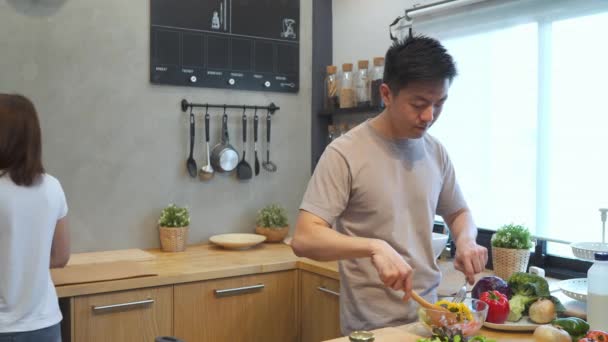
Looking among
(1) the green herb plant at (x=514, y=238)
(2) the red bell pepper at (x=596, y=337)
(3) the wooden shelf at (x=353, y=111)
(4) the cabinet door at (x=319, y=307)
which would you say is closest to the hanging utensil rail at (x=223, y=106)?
(3) the wooden shelf at (x=353, y=111)

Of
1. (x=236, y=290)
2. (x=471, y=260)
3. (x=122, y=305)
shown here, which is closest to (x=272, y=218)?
(x=236, y=290)

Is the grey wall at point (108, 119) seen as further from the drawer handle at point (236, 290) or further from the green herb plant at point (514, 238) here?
the green herb plant at point (514, 238)

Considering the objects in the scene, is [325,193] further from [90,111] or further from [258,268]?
[90,111]

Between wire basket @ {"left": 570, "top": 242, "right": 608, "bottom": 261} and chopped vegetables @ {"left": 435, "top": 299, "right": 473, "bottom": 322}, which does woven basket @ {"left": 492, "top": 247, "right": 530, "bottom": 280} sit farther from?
chopped vegetables @ {"left": 435, "top": 299, "right": 473, "bottom": 322}

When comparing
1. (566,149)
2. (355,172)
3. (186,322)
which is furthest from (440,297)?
(186,322)

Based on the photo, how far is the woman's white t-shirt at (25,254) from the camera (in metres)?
1.81

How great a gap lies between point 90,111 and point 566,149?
2.04 metres

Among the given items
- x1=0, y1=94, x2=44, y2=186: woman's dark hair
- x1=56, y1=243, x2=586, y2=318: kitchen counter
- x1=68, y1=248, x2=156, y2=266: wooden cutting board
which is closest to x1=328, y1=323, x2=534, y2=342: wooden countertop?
x1=56, y1=243, x2=586, y2=318: kitchen counter

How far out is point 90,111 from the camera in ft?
9.30

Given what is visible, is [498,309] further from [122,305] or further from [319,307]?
[122,305]

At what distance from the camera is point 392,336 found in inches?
61.9

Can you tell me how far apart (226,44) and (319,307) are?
1.39m

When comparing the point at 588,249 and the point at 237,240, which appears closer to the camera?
the point at 588,249

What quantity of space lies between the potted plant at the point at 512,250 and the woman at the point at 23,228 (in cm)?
159
